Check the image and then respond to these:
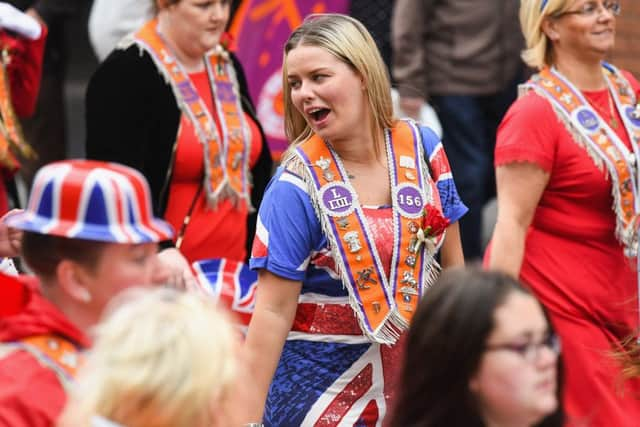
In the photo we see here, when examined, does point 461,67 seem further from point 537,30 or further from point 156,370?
point 156,370

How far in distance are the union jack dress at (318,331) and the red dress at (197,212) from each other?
136cm

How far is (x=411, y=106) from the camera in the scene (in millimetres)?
8516

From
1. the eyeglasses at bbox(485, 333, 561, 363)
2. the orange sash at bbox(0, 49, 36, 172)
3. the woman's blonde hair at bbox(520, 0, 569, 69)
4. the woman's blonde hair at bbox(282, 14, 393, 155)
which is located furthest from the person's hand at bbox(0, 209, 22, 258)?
the woman's blonde hair at bbox(520, 0, 569, 69)

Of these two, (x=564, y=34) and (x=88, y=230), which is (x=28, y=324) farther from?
(x=564, y=34)

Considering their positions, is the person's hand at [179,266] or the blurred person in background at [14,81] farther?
the blurred person in background at [14,81]

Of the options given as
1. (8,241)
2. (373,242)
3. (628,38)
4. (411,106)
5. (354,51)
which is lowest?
(628,38)

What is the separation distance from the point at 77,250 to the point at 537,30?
303 cm

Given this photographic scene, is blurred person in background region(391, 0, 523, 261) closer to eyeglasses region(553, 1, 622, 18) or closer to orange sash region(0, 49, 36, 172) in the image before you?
eyeglasses region(553, 1, 622, 18)

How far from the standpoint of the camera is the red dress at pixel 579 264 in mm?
5902

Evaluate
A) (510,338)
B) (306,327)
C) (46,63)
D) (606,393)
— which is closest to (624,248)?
(606,393)

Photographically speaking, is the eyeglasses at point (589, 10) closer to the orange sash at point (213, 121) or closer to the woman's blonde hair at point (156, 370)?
the orange sash at point (213, 121)

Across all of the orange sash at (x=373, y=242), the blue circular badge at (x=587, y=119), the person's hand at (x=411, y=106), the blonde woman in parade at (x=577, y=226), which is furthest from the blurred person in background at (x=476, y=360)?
the person's hand at (x=411, y=106)

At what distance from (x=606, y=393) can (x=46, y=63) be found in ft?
15.3

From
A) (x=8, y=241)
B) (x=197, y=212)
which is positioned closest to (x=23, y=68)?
(x=197, y=212)
